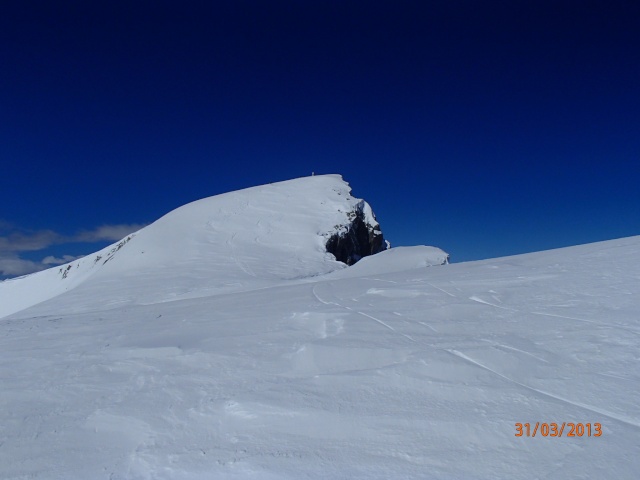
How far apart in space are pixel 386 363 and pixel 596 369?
181 cm

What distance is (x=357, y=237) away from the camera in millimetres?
27547

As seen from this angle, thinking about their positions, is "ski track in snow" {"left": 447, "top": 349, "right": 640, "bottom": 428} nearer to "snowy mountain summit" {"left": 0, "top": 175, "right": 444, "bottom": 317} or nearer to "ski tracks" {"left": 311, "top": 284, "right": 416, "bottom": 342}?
"ski tracks" {"left": 311, "top": 284, "right": 416, "bottom": 342}

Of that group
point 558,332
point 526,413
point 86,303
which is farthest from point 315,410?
point 86,303

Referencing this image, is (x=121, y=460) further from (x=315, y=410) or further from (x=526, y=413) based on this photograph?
(x=526, y=413)

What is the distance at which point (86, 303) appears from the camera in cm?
1320

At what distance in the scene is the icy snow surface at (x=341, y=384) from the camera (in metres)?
2.64

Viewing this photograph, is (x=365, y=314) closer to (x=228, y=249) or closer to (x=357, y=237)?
(x=228, y=249)

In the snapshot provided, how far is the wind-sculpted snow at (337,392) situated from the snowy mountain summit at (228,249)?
8359 millimetres

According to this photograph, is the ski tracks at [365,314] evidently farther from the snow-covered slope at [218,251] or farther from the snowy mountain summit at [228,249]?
the snow-covered slope at [218,251]

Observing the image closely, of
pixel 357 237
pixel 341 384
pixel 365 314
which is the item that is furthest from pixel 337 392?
pixel 357 237

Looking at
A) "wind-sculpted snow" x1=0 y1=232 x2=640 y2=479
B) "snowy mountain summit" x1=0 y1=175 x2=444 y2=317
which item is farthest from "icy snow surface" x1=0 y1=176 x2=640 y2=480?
"snowy mountain summit" x1=0 y1=175 x2=444 y2=317
